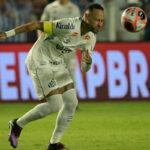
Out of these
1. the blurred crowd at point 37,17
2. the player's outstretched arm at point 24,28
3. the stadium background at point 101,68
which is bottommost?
the stadium background at point 101,68

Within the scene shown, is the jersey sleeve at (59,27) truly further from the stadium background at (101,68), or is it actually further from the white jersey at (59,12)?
the stadium background at (101,68)

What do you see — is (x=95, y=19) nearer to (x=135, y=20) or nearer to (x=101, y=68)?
(x=135, y=20)

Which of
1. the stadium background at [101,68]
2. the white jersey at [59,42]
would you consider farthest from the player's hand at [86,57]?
the stadium background at [101,68]

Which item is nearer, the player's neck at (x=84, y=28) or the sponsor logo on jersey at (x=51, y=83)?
the sponsor logo on jersey at (x=51, y=83)

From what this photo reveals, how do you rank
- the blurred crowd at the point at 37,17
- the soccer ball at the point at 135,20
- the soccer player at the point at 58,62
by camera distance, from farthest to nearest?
the blurred crowd at the point at 37,17 < the soccer ball at the point at 135,20 < the soccer player at the point at 58,62

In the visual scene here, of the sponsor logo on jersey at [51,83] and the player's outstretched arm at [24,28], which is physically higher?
the player's outstretched arm at [24,28]

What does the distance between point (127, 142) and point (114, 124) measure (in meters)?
2.11

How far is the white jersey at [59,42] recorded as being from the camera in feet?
24.7

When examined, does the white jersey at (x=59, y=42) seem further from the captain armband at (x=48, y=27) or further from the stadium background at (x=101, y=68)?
the stadium background at (x=101, y=68)

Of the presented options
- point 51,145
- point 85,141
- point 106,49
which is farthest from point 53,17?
point 51,145

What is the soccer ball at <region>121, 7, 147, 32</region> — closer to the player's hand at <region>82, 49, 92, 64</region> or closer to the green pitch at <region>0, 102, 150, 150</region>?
the player's hand at <region>82, 49, 92, 64</region>

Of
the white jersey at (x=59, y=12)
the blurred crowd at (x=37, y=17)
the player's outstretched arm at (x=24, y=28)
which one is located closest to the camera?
the player's outstretched arm at (x=24, y=28)

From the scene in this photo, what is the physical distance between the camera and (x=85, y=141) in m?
8.46

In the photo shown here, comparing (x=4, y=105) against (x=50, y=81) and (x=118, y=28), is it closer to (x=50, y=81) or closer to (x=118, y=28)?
A: (x=118, y=28)
